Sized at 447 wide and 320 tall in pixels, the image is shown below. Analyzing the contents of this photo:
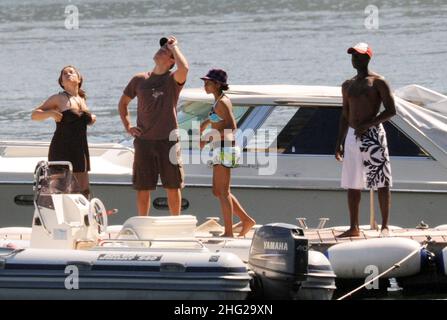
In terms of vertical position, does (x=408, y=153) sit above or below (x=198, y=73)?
below

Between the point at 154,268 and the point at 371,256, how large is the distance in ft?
6.55

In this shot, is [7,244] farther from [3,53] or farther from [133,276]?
[3,53]

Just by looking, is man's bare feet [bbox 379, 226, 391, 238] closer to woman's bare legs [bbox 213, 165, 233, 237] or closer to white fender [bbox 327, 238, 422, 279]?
white fender [bbox 327, 238, 422, 279]

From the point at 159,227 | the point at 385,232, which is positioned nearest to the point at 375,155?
the point at 385,232

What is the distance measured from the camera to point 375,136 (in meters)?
11.3

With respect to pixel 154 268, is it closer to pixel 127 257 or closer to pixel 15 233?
pixel 127 257

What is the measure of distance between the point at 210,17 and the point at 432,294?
40128 millimetres

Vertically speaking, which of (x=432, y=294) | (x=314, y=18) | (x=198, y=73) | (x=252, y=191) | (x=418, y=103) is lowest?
(x=432, y=294)

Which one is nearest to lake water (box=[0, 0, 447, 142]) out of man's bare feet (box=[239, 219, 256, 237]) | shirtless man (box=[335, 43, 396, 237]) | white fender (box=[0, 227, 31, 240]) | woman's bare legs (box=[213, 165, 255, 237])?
white fender (box=[0, 227, 31, 240])

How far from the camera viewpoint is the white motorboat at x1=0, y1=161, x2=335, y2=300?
9.83 meters

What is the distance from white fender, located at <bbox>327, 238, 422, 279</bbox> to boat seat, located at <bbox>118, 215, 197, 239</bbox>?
1178 millimetres

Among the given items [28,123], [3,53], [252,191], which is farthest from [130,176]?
[3,53]

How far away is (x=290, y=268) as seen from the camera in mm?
9984

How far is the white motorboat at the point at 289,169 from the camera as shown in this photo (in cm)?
1281
